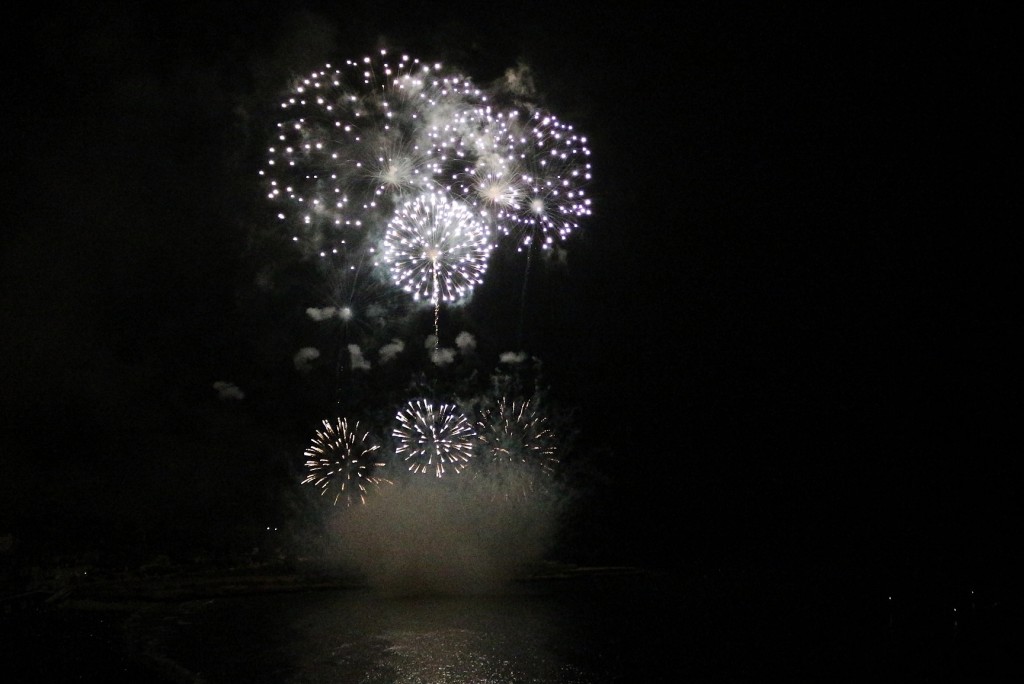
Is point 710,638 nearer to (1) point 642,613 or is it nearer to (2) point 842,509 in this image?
(1) point 642,613

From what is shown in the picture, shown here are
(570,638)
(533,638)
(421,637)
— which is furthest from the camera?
(421,637)

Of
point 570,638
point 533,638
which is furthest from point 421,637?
point 570,638

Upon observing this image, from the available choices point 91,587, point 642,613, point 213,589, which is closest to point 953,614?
point 642,613

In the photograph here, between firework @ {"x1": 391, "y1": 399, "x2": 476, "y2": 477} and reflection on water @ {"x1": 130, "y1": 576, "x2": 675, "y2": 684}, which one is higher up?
firework @ {"x1": 391, "y1": 399, "x2": 476, "y2": 477}

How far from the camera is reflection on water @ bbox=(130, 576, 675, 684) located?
15281mm

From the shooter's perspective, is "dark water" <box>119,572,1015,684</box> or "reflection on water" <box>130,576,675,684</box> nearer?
"reflection on water" <box>130,576,675,684</box>

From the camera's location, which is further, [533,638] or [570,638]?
[533,638]

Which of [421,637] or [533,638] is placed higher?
[533,638]

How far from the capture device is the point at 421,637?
19391 millimetres

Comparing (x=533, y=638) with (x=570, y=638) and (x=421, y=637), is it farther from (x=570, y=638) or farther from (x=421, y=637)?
(x=421, y=637)

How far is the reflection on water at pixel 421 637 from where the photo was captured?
15281 millimetres

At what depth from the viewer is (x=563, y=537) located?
4044 centimetres

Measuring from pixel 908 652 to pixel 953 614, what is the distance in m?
7.45

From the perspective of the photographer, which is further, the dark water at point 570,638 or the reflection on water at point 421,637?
the dark water at point 570,638
